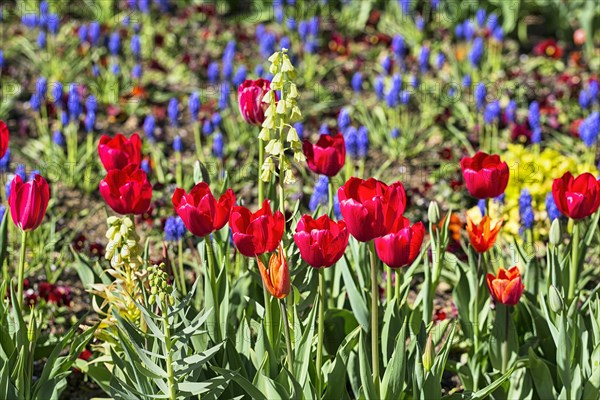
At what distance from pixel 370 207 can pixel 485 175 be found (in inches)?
24.1

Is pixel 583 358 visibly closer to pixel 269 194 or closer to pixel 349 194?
pixel 349 194

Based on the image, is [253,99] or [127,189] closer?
[127,189]

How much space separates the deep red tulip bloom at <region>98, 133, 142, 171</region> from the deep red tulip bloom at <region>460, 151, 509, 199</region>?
0.98 metres

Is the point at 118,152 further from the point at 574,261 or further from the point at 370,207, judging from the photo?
the point at 574,261

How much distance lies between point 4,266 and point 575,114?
3.26 meters

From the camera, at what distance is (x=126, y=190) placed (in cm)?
263

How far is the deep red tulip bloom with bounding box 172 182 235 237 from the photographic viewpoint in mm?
2535

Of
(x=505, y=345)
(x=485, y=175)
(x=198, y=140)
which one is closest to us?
(x=485, y=175)

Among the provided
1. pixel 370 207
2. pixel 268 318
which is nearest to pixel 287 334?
pixel 268 318

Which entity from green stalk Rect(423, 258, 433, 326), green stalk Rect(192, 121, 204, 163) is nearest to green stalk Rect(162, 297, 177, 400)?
green stalk Rect(423, 258, 433, 326)

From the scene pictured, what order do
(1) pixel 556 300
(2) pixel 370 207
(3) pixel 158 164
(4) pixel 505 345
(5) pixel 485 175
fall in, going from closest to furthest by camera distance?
(2) pixel 370 207 → (1) pixel 556 300 → (5) pixel 485 175 → (4) pixel 505 345 → (3) pixel 158 164

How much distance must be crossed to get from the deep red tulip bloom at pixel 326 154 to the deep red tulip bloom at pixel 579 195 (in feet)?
2.11

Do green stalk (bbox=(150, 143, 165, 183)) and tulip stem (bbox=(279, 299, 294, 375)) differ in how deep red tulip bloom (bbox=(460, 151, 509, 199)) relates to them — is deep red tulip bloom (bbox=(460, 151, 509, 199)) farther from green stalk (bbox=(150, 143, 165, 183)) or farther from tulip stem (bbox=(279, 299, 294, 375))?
green stalk (bbox=(150, 143, 165, 183))

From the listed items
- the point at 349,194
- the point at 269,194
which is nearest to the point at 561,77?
the point at 269,194
